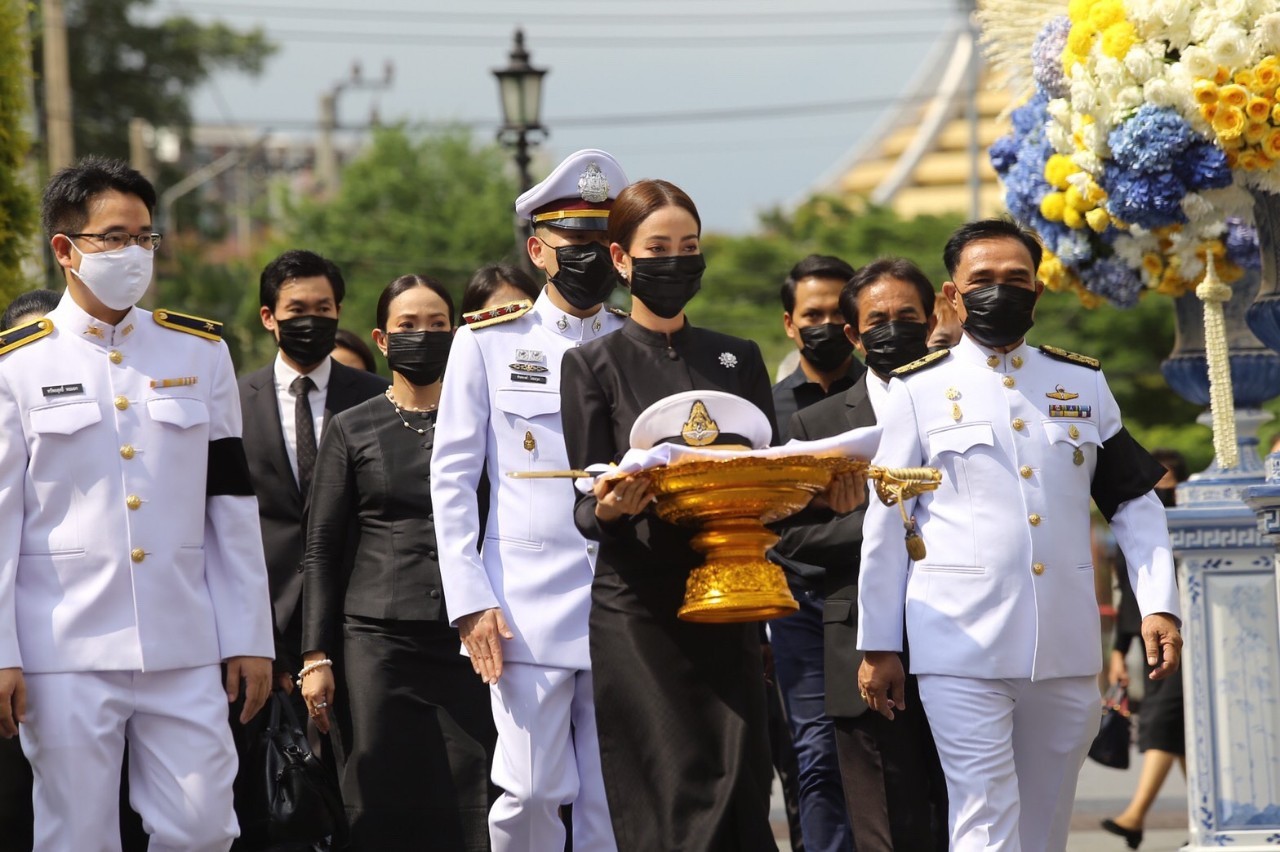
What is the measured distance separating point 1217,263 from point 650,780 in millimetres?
4112

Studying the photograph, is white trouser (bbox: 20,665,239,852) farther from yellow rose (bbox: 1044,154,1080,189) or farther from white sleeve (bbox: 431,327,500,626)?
yellow rose (bbox: 1044,154,1080,189)

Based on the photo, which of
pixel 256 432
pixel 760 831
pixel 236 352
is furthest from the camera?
pixel 236 352

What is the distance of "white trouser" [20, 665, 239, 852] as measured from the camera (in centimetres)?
602

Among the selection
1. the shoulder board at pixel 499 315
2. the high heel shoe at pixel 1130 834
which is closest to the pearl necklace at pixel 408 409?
the shoulder board at pixel 499 315

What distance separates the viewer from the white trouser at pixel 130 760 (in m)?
6.02

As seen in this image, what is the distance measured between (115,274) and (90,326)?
20 cm

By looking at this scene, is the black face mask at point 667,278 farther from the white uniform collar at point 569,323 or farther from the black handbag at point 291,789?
the black handbag at point 291,789

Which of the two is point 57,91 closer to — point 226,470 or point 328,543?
point 328,543

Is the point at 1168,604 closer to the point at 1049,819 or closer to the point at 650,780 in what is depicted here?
the point at 1049,819

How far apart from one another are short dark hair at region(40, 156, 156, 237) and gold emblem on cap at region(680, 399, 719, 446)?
1858 millimetres

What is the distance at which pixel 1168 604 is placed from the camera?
21.6 ft

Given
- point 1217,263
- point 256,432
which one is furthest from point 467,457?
point 1217,263

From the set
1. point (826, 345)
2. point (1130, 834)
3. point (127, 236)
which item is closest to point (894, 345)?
point (826, 345)

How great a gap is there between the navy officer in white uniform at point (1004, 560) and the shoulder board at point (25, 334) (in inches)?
99.1
